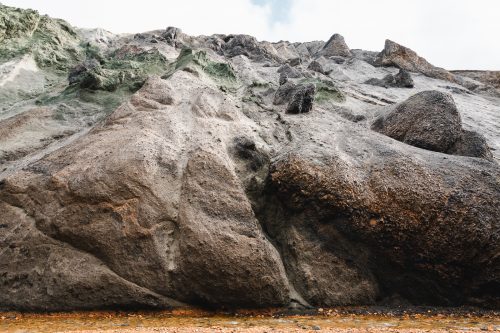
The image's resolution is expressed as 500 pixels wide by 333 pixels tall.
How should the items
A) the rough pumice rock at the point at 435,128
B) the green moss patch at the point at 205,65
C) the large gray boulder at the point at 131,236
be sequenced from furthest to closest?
the green moss patch at the point at 205,65, the rough pumice rock at the point at 435,128, the large gray boulder at the point at 131,236

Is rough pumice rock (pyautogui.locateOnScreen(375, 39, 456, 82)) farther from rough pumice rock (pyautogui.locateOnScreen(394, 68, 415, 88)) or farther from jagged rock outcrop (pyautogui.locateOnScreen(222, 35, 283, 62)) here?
jagged rock outcrop (pyautogui.locateOnScreen(222, 35, 283, 62))

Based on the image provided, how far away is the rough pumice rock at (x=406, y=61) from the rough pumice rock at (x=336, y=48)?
13.4ft

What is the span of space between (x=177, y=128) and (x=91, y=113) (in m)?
6.76

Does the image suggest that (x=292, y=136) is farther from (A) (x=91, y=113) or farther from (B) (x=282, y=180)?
(A) (x=91, y=113)

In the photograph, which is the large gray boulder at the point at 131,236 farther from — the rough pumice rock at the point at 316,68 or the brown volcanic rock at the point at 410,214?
the rough pumice rock at the point at 316,68

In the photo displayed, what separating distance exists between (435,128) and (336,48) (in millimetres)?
27215

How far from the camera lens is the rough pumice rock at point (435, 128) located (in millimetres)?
14523

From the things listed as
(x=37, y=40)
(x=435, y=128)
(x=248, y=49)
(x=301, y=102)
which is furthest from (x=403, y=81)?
(x=37, y=40)

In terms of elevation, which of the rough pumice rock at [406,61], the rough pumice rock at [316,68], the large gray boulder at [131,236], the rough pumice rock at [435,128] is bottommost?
the large gray boulder at [131,236]

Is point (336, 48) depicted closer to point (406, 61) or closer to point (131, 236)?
point (406, 61)

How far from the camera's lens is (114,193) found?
10.5 metres

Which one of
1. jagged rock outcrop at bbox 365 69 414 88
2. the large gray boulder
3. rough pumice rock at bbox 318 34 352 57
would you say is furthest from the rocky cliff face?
rough pumice rock at bbox 318 34 352 57

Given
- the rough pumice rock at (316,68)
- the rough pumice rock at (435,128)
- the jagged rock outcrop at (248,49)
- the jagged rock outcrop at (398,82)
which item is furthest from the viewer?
the jagged rock outcrop at (248,49)

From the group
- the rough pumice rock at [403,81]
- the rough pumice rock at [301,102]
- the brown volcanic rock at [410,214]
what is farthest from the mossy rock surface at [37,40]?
the rough pumice rock at [403,81]
